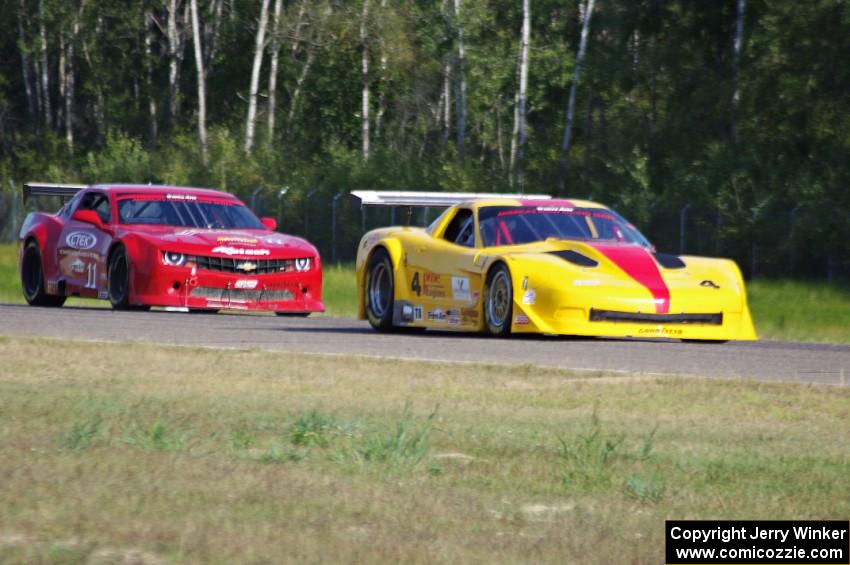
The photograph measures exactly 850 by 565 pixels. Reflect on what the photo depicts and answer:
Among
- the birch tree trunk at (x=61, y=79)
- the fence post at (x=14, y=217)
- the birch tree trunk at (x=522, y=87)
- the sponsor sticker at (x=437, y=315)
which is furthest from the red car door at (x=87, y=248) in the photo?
the birch tree trunk at (x=61, y=79)

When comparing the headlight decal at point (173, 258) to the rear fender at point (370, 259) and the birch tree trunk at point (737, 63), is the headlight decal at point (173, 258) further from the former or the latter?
the birch tree trunk at point (737, 63)

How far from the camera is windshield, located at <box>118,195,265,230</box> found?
1900 cm

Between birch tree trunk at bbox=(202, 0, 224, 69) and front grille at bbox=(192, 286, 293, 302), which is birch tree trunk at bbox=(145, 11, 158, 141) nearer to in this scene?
birch tree trunk at bbox=(202, 0, 224, 69)

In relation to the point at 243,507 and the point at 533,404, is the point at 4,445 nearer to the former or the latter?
the point at 243,507

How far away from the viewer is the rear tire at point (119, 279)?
59.0 ft

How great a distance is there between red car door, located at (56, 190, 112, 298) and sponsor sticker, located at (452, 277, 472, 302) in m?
5.12

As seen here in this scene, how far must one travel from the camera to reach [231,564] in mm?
4641

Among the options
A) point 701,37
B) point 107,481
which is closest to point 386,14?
point 701,37

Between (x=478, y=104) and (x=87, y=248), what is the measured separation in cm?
3085

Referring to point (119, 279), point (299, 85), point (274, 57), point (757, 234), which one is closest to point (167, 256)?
point (119, 279)

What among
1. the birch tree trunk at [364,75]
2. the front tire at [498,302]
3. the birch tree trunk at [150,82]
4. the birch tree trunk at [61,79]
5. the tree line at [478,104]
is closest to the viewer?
the front tire at [498,302]

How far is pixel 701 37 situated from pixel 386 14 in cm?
1473

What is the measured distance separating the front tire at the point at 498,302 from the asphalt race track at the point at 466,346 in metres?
0.15

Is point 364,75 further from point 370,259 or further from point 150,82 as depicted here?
point 370,259
